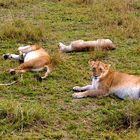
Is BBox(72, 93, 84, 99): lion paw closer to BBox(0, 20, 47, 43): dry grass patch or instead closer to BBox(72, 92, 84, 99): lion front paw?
BBox(72, 92, 84, 99): lion front paw

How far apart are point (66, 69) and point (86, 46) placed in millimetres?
1222

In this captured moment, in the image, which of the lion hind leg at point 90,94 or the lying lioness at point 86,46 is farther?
the lying lioness at point 86,46

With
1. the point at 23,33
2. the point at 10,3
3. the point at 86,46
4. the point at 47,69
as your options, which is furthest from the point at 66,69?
the point at 10,3

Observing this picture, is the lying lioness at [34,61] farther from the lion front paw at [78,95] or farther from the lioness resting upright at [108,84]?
the lioness resting upright at [108,84]

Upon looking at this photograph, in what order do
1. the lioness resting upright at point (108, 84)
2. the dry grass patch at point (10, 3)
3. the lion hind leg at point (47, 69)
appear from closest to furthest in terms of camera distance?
1. the lioness resting upright at point (108, 84)
2. the lion hind leg at point (47, 69)
3. the dry grass patch at point (10, 3)

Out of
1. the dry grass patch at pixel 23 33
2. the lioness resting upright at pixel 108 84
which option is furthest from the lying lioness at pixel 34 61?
the dry grass patch at pixel 23 33

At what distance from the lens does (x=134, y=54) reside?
28.8ft

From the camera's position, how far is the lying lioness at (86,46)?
344 inches

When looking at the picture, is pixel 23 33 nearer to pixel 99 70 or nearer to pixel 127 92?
pixel 99 70

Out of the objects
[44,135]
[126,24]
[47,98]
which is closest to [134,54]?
[126,24]

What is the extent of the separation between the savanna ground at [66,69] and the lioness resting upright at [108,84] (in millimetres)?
96

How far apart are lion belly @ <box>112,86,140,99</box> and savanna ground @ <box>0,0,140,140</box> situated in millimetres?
92

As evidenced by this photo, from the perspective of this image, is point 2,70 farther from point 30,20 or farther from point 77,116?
point 30,20

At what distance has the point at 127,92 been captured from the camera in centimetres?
642
